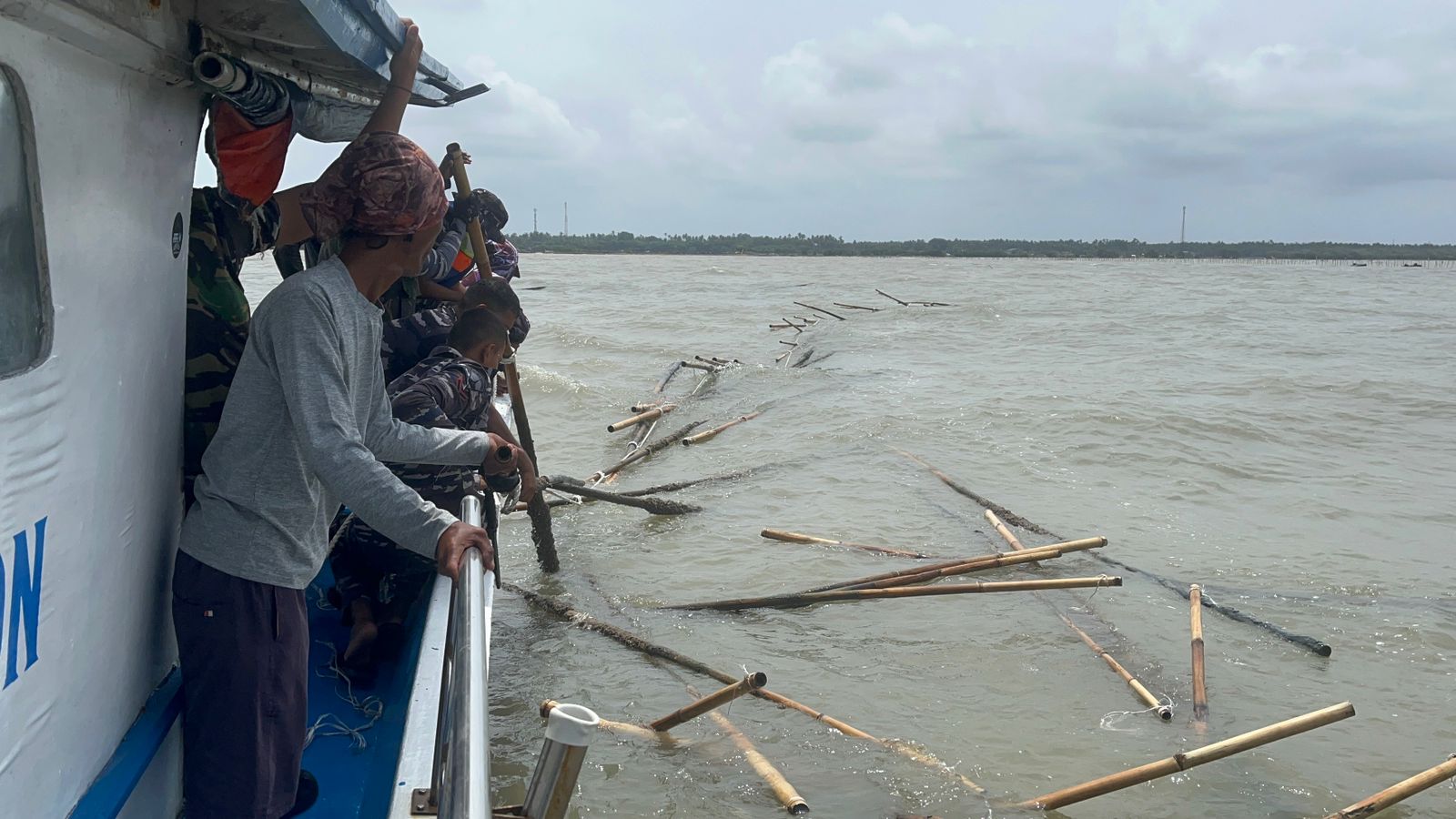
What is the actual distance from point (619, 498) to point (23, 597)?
6316 mm

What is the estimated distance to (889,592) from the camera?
233 inches

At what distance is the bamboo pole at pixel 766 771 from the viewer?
13.8 ft

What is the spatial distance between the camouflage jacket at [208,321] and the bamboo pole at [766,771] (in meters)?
2.63

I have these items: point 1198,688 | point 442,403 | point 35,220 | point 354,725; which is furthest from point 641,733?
point 35,220

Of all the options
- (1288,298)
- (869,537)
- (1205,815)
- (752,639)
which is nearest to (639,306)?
(1288,298)

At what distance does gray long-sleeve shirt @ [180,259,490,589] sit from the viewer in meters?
2.01

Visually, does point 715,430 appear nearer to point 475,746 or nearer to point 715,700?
point 715,700

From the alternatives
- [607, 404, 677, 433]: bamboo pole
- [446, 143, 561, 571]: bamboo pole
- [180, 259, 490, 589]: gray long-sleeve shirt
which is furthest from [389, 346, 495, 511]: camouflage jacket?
[607, 404, 677, 433]: bamboo pole

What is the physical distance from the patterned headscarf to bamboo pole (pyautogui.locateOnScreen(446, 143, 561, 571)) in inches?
→ 66.7

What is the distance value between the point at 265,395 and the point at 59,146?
54 cm

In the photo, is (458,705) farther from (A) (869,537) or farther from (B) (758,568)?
(A) (869,537)

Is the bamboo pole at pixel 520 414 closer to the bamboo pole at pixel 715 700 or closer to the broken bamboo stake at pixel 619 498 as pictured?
the broken bamboo stake at pixel 619 498

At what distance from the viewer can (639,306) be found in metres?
32.9

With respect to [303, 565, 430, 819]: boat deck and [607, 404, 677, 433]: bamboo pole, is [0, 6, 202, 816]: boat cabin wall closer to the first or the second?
[303, 565, 430, 819]: boat deck
